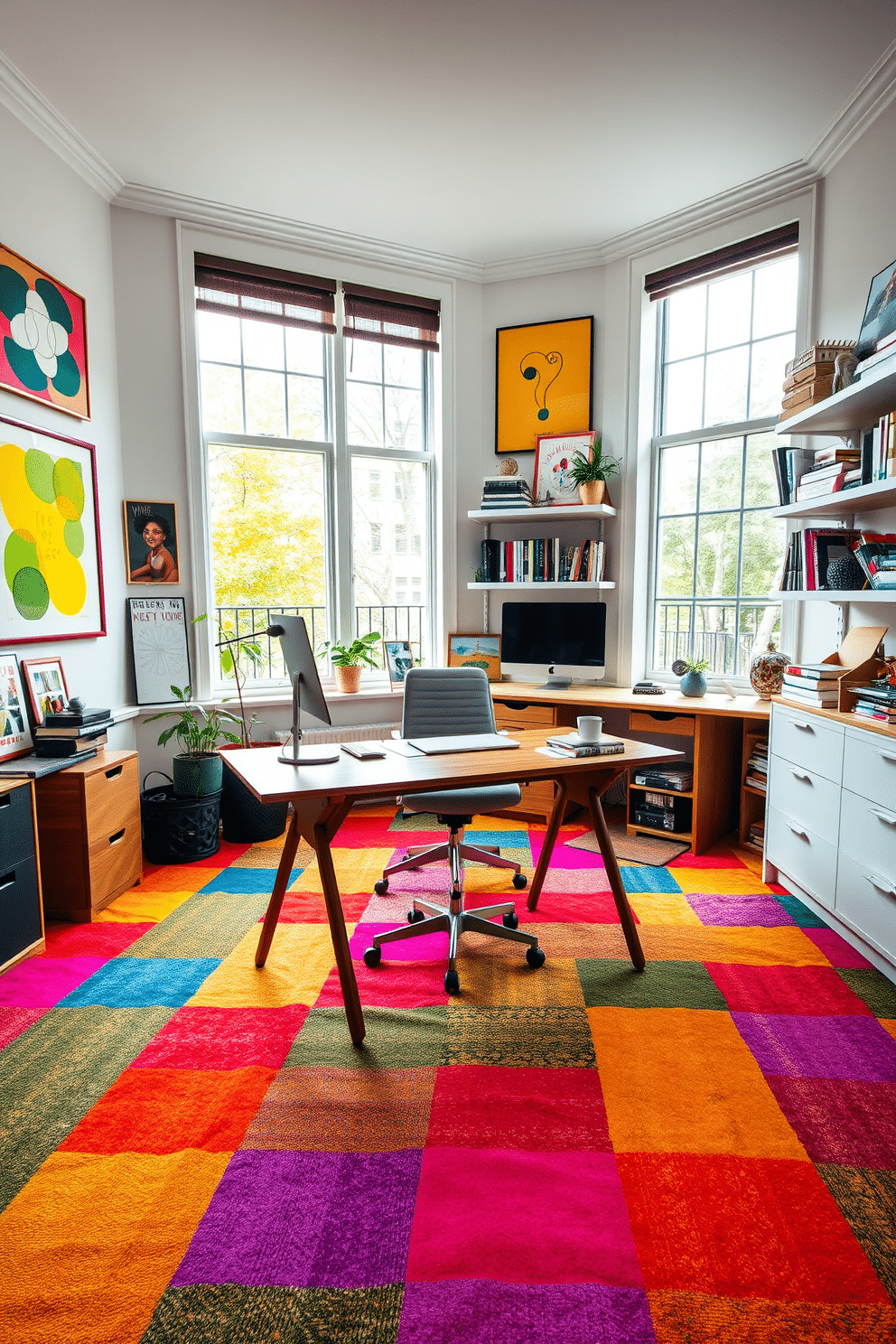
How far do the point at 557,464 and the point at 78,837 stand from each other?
3332mm

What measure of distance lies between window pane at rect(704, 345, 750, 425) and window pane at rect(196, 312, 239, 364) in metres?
2.74

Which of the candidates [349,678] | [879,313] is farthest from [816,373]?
[349,678]

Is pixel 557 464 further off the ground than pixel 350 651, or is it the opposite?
pixel 557 464

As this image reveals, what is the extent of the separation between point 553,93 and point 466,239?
1336 mm

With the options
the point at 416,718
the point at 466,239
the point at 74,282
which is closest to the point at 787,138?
the point at 466,239

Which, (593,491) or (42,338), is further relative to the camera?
(593,491)

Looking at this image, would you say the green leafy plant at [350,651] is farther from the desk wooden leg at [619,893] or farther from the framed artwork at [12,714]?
the desk wooden leg at [619,893]

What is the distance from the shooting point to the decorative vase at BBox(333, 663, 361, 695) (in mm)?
4453

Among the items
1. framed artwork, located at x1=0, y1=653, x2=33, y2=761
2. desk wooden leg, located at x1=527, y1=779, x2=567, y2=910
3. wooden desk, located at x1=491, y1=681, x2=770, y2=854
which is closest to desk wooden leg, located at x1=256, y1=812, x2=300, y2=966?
desk wooden leg, located at x1=527, y1=779, x2=567, y2=910

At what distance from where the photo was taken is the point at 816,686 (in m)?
2.92

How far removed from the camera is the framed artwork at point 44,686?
3047 mm

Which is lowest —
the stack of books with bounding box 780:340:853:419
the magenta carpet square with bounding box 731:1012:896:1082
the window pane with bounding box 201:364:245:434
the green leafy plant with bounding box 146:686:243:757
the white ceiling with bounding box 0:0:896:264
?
the magenta carpet square with bounding box 731:1012:896:1082

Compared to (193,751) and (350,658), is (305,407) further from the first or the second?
(193,751)

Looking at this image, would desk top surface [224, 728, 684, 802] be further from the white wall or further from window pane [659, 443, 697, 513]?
window pane [659, 443, 697, 513]
